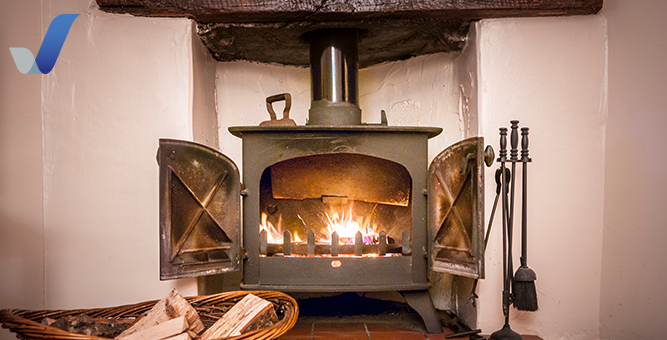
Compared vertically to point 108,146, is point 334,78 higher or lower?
higher

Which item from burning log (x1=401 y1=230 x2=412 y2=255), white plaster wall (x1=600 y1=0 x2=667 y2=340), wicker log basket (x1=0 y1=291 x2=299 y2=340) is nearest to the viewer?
wicker log basket (x1=0 y1=291 x2=299 y2=340)

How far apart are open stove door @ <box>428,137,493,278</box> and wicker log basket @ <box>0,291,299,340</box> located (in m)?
0.64

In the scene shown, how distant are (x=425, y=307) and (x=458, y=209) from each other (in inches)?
18.2

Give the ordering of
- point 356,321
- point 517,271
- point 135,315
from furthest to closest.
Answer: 1. point 356,321
2. point 517,271
3. point 135,315

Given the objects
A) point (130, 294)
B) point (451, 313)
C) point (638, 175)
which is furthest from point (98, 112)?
point (638, 175)

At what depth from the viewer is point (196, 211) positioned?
1.56 meters

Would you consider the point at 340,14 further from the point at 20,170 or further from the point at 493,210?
the point at 20,170

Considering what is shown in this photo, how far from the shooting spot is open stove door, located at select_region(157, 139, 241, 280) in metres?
1.49

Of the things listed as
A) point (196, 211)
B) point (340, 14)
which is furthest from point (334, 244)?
point (340, 14)

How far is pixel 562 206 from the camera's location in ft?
5.65

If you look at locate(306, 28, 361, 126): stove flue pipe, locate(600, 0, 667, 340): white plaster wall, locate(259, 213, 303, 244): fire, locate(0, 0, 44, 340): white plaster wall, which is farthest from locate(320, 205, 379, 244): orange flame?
locate(0, 0, 44, 340): white plaster wall

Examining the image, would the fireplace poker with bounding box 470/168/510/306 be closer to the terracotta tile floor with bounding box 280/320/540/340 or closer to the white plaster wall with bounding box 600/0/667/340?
the terracotta tile floor with bounding box 280/320/540/340

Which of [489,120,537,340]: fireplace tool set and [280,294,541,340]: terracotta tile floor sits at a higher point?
[489,120,537,340]: fireplace tool set

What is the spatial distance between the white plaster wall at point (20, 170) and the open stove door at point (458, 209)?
1639mm
